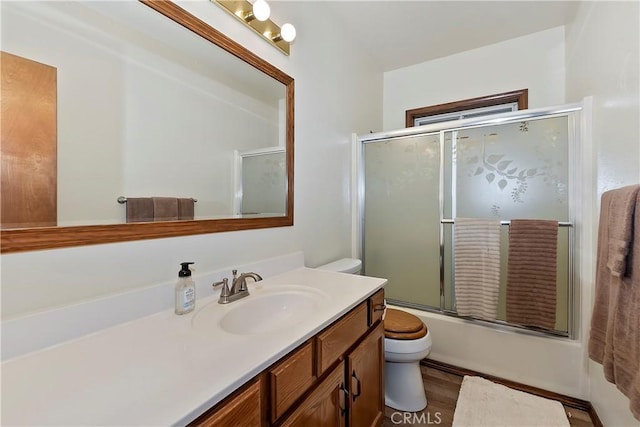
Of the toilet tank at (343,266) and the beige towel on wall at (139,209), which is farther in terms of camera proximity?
the toilet tank at (343,266)

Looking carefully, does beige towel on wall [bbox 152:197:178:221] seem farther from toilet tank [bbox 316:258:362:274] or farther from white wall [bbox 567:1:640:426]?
white wall [bbox 567:1:640:426]

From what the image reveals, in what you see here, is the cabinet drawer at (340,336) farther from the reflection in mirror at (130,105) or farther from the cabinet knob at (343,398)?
the reflection in mirror at (130,105)

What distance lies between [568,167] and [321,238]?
1.56 metres

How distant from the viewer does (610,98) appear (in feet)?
4.33

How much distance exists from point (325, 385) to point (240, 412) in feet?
1.24

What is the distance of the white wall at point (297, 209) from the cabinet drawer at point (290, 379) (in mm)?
542

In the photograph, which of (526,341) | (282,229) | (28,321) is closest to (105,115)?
(28,321)

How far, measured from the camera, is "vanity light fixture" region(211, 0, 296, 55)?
1218 mm

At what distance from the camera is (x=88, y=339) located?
739 millimetres

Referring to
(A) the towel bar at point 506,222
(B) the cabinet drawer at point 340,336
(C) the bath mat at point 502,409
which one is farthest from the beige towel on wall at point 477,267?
(B) the cabinet drawer at point 340,336

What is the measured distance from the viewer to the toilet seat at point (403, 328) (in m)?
1.55

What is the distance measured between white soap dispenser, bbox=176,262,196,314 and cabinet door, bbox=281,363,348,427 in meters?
0.47

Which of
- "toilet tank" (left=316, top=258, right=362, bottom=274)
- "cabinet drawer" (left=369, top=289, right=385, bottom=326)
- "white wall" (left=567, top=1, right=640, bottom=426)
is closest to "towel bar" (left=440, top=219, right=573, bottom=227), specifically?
"white wall" (left=567, top=1, right=640, bottom=426)

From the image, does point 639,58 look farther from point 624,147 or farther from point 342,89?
point 342,89
